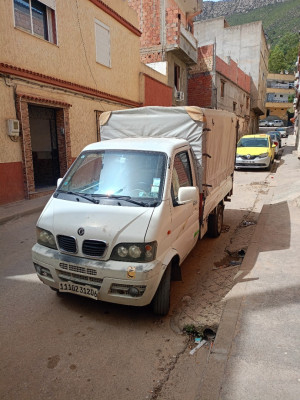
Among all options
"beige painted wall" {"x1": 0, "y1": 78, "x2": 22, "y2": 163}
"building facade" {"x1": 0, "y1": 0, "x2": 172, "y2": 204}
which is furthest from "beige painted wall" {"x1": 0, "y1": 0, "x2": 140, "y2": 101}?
"beige painted wall" {"x1": 0, "y1": 78, "x2": 22, "y2": 163}

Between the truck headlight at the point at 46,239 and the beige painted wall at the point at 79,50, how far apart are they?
7154 millimetres

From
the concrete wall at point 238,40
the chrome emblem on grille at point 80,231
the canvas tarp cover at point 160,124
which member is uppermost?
the concrete wall at point 238,40

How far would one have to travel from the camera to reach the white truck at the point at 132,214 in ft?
9.89

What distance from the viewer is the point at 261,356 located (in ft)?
8.54

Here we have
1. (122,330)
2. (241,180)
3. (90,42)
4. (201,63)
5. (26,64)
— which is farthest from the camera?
(201,63)

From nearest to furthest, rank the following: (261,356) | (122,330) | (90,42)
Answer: (261,356)
(122,330)
(90,42)

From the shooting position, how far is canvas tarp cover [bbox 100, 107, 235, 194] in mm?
4402

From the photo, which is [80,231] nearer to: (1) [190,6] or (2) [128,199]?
(2) [128,199]

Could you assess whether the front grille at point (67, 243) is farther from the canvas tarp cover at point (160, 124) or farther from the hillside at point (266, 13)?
the hillside at point (266, 13)

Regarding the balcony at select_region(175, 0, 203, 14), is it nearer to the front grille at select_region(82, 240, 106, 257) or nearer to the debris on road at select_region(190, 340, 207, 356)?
the front grille at select_region(82, 240, 106, 257)

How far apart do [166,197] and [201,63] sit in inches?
922

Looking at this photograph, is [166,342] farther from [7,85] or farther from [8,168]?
[7,85]

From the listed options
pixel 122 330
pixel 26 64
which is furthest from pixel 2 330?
pixel 26 64

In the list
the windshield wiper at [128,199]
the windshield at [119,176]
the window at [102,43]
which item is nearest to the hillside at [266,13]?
the window at [102,43]
